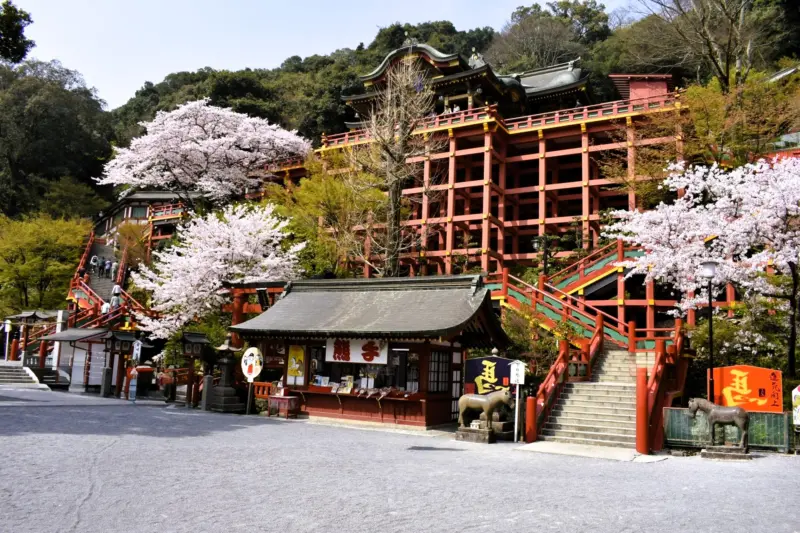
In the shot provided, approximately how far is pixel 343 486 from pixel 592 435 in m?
7.56

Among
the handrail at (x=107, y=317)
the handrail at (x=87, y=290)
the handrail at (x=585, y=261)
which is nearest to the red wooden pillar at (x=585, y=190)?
the handrail at (x=585, y=261)

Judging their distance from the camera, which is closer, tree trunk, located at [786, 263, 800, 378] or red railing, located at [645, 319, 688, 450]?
Answer: red railing, located at [645, 319, 688, 450]

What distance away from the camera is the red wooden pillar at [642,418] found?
11680 millimetres

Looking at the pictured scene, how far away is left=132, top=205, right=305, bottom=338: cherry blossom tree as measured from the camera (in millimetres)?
23953

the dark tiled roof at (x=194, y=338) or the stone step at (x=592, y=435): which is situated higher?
the dark tiled roof at (x=194, y=338)

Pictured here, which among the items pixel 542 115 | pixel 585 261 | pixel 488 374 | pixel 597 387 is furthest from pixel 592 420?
pixel 542 115

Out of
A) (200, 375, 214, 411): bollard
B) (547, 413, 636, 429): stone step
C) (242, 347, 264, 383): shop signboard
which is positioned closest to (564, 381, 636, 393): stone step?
(547, 413, 636, 429): stone step

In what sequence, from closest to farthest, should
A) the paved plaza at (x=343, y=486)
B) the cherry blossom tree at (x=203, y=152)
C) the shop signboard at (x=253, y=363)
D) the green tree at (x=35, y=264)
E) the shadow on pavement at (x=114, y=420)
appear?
the paved plaza at (x=343, y=486) < the shadow on pavement at (x=114, y=420) < the shop signboard at (x=253, y=363) < the cherry blossom tree at (x=203, y=152) < the green tree at (x=35, y=264)

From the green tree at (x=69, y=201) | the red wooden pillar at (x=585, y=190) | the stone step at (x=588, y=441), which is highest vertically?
the green tree at (x=69, y=201)

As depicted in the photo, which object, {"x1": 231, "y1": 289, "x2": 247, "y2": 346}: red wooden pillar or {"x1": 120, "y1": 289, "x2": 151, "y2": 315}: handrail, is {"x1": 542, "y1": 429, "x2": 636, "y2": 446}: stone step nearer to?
{"x1": 231, "y1": 289, "x2": 247, "y2": 346}: red wooden pillar

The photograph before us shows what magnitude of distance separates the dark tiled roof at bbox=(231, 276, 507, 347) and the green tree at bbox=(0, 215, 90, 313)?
24135 millimetres

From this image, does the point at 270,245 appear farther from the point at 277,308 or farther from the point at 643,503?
the point at 643,503

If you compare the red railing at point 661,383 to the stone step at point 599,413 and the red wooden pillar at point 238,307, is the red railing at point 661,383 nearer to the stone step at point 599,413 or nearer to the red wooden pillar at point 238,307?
the stone step at point 599,413

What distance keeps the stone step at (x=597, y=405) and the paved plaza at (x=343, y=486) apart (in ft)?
7.25
